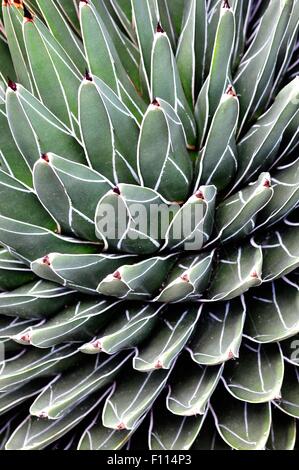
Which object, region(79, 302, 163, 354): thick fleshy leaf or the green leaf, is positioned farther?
the green leaf

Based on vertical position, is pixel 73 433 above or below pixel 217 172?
below

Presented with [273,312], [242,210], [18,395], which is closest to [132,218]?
[242,210]

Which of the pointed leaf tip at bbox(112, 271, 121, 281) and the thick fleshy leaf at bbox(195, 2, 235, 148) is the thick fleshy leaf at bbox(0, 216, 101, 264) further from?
the thick fleshy leaf at bbox(195, 2, 235, 148)

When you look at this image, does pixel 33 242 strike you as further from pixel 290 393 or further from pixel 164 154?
pixel 290 393

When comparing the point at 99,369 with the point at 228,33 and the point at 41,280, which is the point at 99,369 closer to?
the point at 41,280

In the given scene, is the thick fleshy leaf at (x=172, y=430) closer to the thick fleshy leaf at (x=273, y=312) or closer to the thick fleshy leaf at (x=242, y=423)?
the thick fleshy leaf at (x=242, y=423)

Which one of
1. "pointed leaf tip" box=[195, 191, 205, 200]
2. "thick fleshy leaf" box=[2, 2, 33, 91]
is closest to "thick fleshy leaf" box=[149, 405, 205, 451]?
"pointed leaf tip" box=[195, 191, 205, 200]
